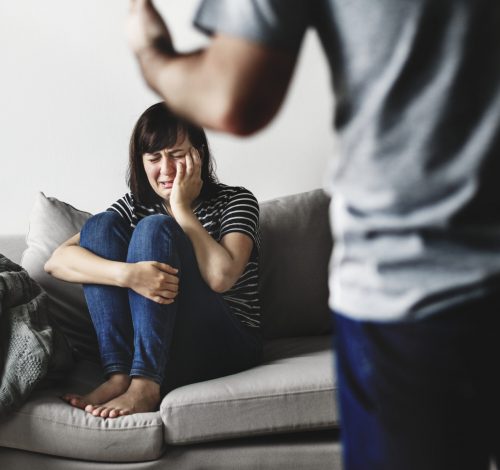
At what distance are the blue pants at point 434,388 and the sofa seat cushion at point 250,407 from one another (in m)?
1.18

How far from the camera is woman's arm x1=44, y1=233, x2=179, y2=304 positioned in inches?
76.4

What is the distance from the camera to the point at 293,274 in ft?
7.84

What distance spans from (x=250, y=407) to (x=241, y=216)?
528 mm

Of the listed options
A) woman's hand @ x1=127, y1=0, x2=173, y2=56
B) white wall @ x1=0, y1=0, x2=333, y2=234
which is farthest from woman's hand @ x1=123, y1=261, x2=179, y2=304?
woman's hand @ x1=127, y1=0, x2=173, y2=56

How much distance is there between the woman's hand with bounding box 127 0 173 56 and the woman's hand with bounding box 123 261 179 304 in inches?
45.6

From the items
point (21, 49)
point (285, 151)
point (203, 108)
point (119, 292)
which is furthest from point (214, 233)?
point (203, 108)

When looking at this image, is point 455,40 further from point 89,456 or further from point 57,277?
point 57,277

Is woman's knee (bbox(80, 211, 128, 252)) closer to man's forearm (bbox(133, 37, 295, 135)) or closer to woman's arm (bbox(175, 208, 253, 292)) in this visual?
woman's arm (bbox(175, 208, 253, 292))

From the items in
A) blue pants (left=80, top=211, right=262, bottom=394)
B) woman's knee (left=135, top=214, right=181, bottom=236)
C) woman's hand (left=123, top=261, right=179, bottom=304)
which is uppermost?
woman's knee (left=135, top=214, right=181, bottom=236)

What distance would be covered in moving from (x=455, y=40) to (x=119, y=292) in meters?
1.51

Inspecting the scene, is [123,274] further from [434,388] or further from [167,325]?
[434,388]

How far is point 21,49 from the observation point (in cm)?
276

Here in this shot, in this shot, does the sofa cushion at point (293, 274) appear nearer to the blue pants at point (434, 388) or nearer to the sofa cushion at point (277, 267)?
the sofa cushion at point (277, 267)

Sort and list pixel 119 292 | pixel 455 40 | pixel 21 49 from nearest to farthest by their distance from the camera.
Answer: pixel 455 40 < pixel 119 292 < pixel 21 49
